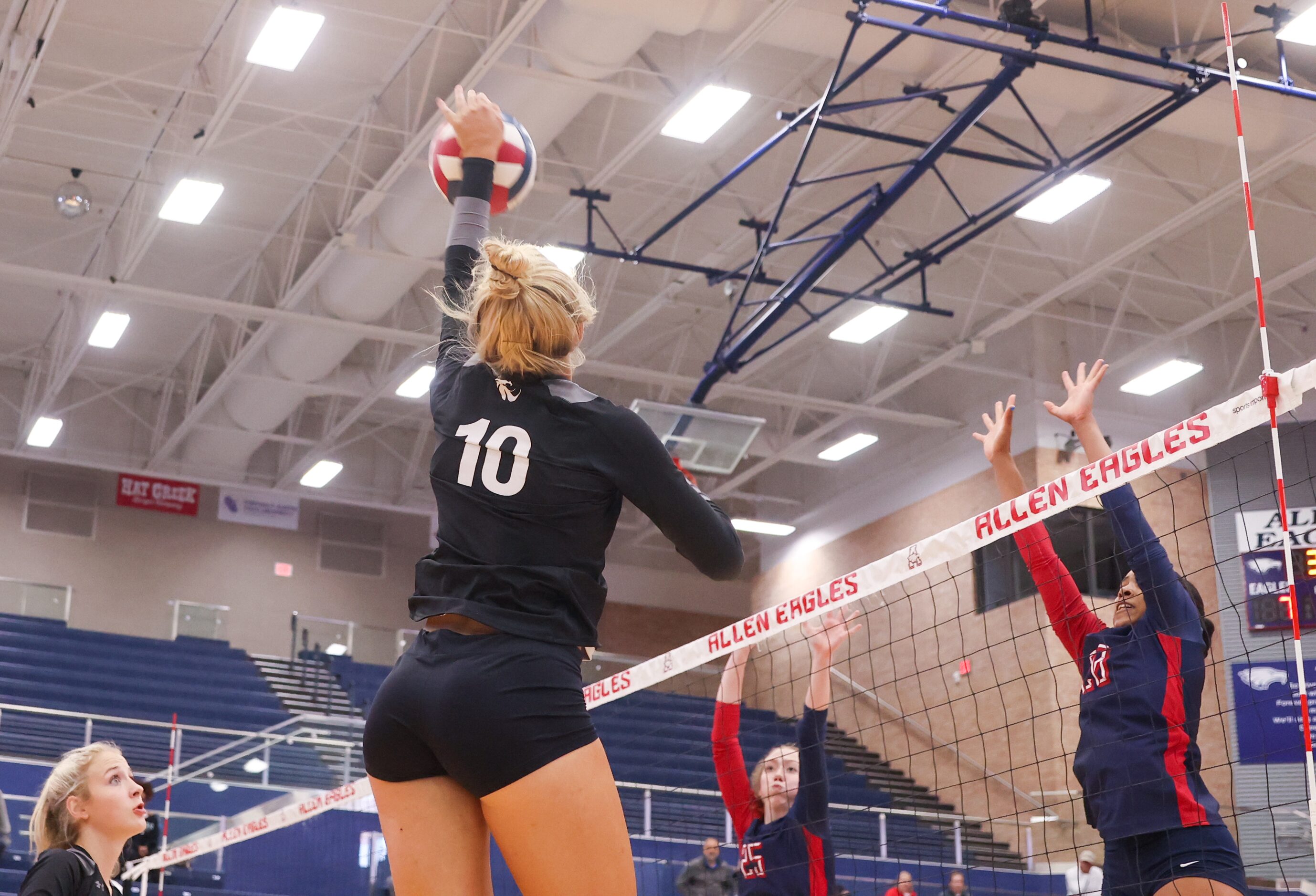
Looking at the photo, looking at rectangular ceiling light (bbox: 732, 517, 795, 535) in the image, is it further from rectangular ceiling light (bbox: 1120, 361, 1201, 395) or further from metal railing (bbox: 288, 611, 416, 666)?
rectangular ceiling light (bbox: 1120, 361, 1201, 395)

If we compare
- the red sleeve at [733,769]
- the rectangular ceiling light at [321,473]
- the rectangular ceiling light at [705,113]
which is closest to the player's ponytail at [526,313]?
the red sleeve at [733,769]

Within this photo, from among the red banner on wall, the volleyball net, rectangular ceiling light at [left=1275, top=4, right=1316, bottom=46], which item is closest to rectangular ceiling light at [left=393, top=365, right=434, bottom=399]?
the volleyball net

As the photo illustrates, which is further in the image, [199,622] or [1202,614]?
[199,622]

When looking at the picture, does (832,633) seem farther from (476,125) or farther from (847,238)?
(847,238)

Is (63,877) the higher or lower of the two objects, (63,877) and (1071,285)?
the lower

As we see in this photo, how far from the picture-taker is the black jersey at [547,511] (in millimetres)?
2053

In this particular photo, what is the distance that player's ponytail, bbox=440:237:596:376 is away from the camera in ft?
7.08

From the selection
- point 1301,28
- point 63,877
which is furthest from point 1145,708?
point 1301,28

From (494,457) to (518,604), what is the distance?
0.76 ft

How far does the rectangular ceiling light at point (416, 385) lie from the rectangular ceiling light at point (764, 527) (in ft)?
22.2

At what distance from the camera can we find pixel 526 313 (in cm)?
217

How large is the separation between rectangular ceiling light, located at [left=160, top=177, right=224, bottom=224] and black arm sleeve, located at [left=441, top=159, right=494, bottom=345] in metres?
12.5

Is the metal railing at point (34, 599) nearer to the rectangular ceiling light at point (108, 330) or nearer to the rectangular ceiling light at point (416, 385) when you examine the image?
the rectangular ceiling light at point (108, 330)

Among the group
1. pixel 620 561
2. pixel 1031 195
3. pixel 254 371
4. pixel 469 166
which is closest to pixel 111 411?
pixel 254 371
